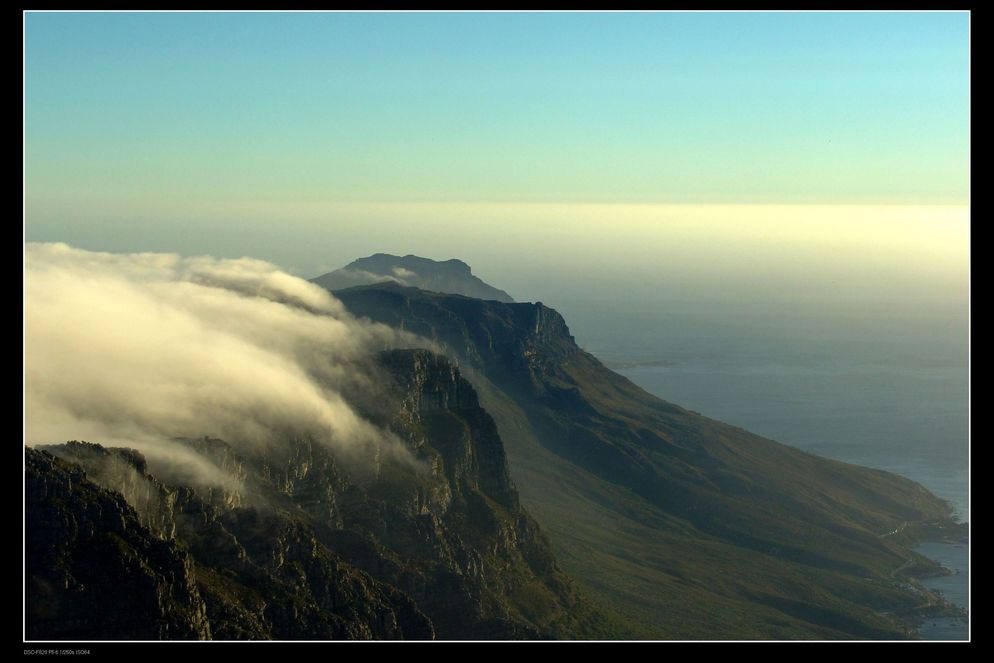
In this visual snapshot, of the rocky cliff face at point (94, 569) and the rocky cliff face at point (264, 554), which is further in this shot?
the rocky cliff face at point (264, 554)

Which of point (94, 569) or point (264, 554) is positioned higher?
point (94, 569)

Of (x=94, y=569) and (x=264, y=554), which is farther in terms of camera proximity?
(x=264, y=554)

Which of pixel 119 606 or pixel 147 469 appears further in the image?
pixel 147 469

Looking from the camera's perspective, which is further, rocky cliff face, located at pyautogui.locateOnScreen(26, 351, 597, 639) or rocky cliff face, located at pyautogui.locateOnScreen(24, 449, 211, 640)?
rocky cliff face, located at pyautogui.locateOnScreen(26, 351, 597, 639)
